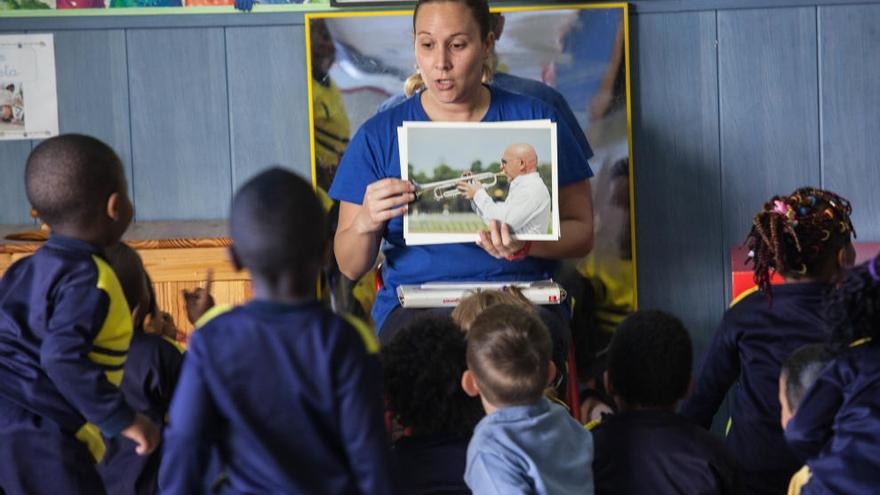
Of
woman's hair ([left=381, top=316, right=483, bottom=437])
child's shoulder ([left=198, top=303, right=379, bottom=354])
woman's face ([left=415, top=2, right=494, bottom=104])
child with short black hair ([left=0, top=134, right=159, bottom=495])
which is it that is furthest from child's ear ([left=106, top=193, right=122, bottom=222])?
woman's face ([left=415, top=2, right=494, bottom=104])

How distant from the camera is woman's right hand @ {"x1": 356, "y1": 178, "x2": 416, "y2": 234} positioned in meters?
2.75

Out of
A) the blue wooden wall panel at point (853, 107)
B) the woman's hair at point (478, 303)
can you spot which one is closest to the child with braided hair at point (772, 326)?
the woman's hair at point (478, 303)

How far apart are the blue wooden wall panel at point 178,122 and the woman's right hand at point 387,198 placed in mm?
1442

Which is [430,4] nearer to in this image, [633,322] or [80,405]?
[633,322]

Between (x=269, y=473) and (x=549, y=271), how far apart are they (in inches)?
62.8

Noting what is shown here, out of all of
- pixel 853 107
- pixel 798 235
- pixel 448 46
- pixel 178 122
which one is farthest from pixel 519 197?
pixel 853 107

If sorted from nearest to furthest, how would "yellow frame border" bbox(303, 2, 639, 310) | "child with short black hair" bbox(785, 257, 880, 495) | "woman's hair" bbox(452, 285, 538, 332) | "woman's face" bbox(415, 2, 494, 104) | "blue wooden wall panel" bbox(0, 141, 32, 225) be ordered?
"child with short black hair" bbox(785, 257, 880, 495), "woman's hair" bbox(452, 285, 538, 332), "woman's face" bbox(415, 2, 494, 104), "yellow frame border" bbox(303, 2, 639, 310), "blue wooden wall panel" bbox(0, 141, 32, 225)

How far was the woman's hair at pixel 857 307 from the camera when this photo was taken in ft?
6.73

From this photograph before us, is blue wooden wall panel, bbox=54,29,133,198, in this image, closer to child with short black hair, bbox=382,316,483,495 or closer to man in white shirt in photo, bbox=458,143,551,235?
man in white shirt in photo, bbox=458,143,551,235

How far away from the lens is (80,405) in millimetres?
2076

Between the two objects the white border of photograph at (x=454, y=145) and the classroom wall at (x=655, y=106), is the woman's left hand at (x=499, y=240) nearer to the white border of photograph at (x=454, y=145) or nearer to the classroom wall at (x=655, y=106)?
the white border of photograph at (x=454, y=145)

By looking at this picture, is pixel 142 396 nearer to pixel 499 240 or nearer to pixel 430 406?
pixel 430 406

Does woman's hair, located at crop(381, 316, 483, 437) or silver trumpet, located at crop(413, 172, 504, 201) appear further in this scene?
silver trumpet, located at crop(413, 172, 504, 201)

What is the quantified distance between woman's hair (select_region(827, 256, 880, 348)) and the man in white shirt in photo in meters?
0.87
